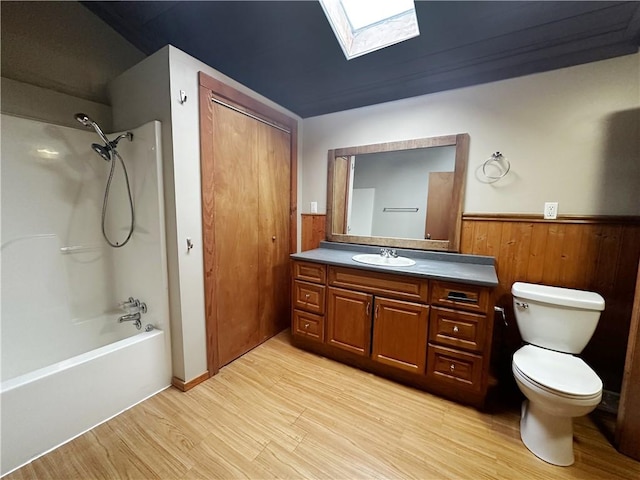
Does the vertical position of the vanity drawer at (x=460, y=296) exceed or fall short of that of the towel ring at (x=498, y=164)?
it falls short

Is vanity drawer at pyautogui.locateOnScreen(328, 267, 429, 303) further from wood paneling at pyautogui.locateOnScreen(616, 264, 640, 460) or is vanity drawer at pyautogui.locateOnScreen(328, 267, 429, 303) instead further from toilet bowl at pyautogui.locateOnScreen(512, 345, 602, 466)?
wood paneling at pyautogui.locateOnScreen(616, 264, 640, 460)

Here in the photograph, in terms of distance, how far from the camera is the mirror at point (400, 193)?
1.95 m

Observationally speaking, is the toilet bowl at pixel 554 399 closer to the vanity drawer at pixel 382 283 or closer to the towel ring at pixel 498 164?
the vanity drawer at pixel 382 283

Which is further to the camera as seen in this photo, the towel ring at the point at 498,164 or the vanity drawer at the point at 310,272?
the vanity drawer at the point at 310,272

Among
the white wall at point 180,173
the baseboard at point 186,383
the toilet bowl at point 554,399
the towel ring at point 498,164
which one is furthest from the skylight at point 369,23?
the baseboard at point 186,383

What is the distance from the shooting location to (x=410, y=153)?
2.09 m

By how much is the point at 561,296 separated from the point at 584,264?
15.5 inches

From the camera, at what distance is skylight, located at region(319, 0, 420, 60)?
5.22 ft

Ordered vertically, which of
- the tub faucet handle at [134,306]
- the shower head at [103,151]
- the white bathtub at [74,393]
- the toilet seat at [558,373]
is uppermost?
the shower head at [103,151]

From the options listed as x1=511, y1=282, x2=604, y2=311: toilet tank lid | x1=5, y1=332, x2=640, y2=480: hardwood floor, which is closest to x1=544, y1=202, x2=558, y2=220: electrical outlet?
x1=511, y1=282, x2=604, y2=311: toilet tank lid

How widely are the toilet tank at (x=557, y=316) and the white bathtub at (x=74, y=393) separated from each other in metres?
2.31

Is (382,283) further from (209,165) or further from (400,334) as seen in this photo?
(209,165)

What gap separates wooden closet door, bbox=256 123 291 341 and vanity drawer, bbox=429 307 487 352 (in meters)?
1.38

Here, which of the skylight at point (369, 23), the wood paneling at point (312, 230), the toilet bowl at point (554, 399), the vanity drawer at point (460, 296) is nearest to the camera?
the toilet bowl at point (554, 399)
